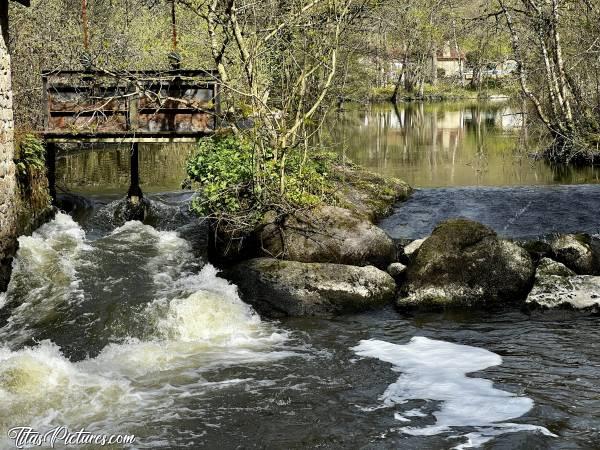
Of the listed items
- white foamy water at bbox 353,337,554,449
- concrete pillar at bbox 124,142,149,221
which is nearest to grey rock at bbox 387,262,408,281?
white foamy water at bbox 353,337,554,449

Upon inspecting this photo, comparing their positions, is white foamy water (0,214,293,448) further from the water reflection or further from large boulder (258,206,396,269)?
the water reflection

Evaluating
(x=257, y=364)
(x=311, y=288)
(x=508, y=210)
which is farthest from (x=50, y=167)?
(x=508, y=210)

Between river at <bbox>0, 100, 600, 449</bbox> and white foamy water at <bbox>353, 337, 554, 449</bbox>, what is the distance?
22 mm

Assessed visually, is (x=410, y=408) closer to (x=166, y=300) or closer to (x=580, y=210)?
(x=166, y=300)

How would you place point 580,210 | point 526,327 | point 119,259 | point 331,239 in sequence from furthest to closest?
1. point 580,210
2. point 119,259
3. point 331,239
4. point 526,327

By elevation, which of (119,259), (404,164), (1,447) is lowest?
(1,447)

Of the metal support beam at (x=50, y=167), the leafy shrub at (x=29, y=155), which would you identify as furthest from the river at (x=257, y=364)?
the metal support beam at (x=50, y=167)

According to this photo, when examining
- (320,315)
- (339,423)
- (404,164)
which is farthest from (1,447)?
(404,164)

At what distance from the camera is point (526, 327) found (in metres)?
9.51

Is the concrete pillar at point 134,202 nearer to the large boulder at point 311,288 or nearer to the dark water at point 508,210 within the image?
the large boulder at point 311,288

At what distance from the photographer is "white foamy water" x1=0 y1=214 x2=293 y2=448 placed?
7043 millimetres

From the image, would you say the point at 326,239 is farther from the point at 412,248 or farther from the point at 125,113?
the point at 125,113

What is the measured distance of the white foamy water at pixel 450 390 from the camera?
259 inches

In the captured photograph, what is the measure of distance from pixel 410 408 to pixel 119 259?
7.08 m
